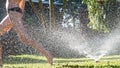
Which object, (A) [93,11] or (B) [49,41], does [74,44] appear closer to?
(B) [49,41]

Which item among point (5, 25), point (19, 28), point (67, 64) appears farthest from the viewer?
point (67, 64)

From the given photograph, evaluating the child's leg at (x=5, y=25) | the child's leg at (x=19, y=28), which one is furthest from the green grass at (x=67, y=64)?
the child's leg at (x=19, y=28)

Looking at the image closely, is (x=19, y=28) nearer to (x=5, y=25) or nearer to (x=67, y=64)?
(x=5, y=25)

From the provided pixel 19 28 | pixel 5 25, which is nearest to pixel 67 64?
pixel 5 25

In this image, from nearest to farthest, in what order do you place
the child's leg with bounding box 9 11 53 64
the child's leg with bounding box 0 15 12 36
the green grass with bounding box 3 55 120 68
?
the child's leg with bounding box 9 11 53 64 < the child's leg with bounding box 0 15 12 36 < the green grass with bounding box 3 55 120 68

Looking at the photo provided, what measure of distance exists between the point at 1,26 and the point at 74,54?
1035 cm

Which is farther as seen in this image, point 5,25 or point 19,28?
point 5,25

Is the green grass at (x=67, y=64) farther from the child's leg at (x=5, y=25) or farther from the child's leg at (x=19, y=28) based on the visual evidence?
the child's leg at (x=19, y=28)

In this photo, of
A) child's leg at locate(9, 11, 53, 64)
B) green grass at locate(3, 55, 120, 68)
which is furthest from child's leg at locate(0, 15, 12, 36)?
green grass at locate(3, 55, 120, 68)

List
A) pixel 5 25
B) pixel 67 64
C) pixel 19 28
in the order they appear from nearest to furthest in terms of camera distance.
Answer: pixel 19 28, pixel 5 25, pixel 67 64

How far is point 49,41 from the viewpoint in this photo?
1617 centimetres

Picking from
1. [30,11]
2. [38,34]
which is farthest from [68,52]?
[30,11]

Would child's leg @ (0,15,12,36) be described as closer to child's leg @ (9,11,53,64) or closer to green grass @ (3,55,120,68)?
child's leg @ (9,11,53,64)

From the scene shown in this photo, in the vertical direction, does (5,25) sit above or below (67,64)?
above
